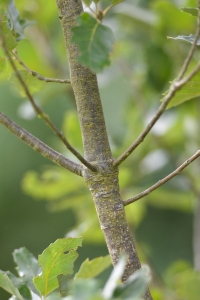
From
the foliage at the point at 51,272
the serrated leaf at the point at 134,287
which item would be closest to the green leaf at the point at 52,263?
the foliage at the point at 51,272

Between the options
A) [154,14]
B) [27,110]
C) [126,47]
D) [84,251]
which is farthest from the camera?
[84,251]

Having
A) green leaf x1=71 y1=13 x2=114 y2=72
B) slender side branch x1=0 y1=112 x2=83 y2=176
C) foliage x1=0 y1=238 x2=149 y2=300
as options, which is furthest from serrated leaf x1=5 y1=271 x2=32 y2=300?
green leaf x1=71 y1=13 x2=114 y2=72

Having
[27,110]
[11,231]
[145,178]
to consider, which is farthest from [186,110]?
[11,231]

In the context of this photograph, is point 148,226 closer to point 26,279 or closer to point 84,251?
point 84,251

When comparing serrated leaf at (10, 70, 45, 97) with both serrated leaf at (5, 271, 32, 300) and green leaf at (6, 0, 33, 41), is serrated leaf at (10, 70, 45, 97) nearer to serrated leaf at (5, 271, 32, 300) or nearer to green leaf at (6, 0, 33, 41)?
green leaf at (6, 0, 33, 41)

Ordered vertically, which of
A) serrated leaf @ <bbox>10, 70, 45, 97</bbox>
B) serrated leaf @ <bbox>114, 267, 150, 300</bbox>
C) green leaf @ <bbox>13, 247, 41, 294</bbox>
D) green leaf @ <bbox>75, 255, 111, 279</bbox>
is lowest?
serrated leaf @ <bbox>114, 267, 150, 300</bbox>

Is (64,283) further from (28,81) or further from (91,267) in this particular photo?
(28,81)

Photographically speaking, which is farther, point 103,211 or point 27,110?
point 27,110

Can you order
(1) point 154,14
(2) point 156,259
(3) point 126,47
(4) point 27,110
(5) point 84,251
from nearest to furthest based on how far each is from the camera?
(1) point 154,14 → (4) point 27,110 → (3) point 126,47 → (2) point 156,259 → (5) point 84,251
